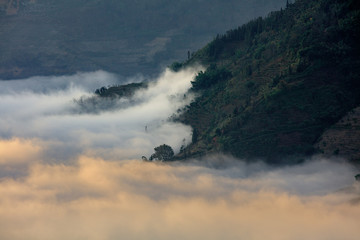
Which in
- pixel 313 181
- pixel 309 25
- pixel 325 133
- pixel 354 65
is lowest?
pixel 313 181

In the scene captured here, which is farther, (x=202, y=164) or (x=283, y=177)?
(x=202, y=164)

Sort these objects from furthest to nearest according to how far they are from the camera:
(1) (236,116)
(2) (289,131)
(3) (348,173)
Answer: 1. (1) (236,116)
2. (2) (289,131)
3. (3) (348,173)

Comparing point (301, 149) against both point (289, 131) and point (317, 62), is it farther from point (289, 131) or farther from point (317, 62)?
point (317, 62)

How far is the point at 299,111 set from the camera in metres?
174

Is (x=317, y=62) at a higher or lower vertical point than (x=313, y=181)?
higher

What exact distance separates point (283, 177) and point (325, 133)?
17.1 meters

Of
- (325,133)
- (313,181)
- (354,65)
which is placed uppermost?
(354,65)

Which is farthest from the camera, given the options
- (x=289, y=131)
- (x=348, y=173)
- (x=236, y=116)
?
(x=236, y=116)

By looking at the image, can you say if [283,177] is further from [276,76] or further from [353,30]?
[353,30]

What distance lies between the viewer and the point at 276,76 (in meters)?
183

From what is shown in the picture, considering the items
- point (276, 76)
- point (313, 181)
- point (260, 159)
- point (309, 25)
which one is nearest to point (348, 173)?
point (313, 181)

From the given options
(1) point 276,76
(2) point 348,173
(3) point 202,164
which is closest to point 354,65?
(1) point 276,76

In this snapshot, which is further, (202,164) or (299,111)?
(202,164)

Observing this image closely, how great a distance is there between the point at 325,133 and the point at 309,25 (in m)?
36.4
